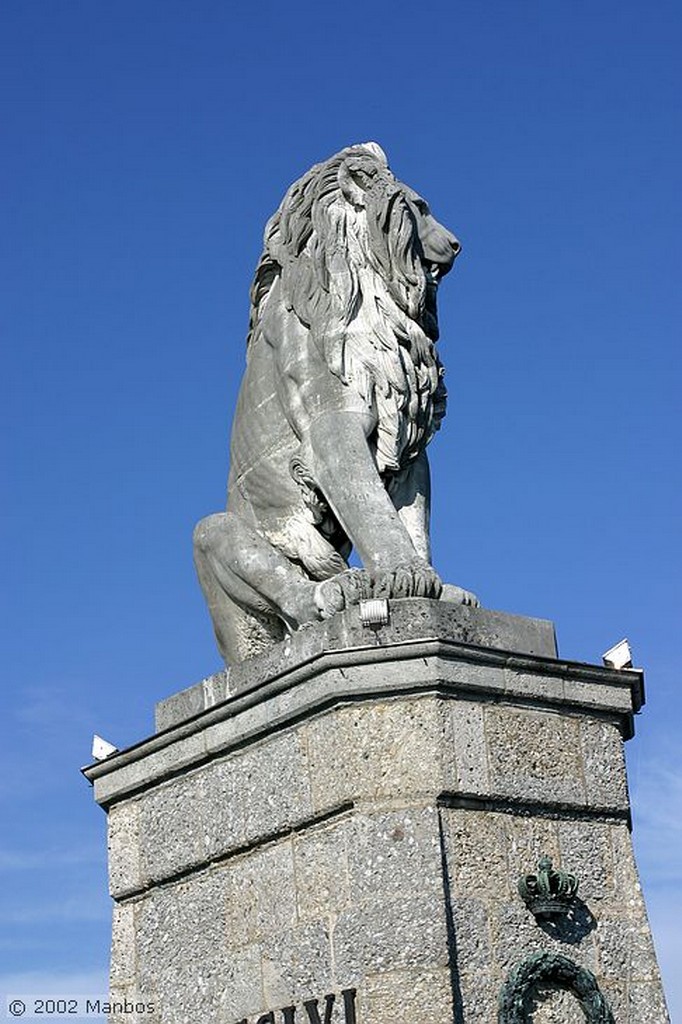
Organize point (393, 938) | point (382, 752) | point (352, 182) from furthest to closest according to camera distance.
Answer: point (352, 182), point (382, 752), point (393, 938)

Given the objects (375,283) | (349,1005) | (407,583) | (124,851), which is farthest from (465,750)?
(375,283)

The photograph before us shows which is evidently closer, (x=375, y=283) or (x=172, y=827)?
(x=172, y=827)

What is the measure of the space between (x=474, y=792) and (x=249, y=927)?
4.04 ft

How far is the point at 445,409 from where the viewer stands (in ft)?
29.4

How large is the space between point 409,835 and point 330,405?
2.22 meters

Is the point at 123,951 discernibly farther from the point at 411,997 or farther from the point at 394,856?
the point at 411,997

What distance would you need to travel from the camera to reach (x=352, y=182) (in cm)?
907

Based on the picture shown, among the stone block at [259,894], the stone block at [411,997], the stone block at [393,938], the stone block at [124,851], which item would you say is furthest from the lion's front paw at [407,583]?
the stone block at [124,851]

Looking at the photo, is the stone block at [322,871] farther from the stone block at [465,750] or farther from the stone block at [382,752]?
the stone block at [465,750]

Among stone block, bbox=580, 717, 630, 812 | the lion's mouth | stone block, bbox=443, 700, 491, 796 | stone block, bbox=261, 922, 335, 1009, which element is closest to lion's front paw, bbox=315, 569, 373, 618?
stone block, bbox=443, 700, 491, 796

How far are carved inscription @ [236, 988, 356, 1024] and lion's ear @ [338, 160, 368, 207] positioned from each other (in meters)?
3.83

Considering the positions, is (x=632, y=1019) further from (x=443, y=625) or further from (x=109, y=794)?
(x=109, y=794)

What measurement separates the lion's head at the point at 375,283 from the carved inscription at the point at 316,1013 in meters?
2.51

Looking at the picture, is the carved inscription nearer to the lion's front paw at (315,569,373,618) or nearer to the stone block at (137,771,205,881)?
the stone block at (137,771,205,881)
